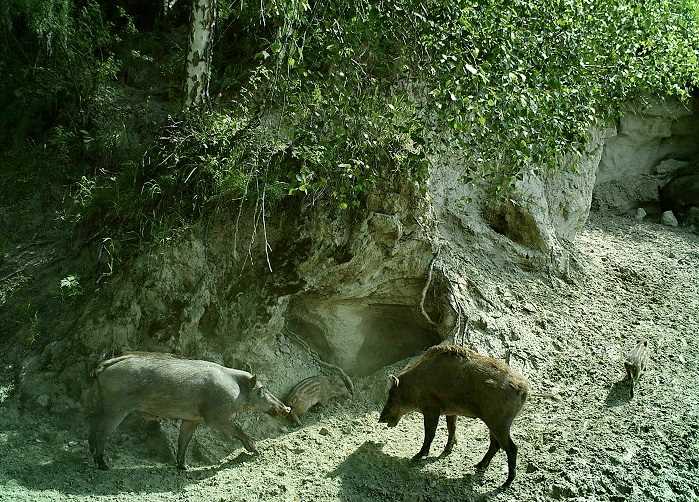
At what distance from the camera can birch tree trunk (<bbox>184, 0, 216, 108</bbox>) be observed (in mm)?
7379

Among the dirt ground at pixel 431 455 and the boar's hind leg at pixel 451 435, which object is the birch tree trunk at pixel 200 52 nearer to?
the dirt ground at pixel 431 455

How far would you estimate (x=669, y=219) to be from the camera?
1279 centimetres

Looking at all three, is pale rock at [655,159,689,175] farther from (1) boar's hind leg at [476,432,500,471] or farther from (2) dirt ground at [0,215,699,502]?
(1) boar's hind leg at [476,432,500,471]

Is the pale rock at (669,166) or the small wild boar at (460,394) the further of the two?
the pale rock at (669,166)

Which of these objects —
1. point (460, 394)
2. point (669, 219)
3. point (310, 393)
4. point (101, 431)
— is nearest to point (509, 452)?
point (460, 394)

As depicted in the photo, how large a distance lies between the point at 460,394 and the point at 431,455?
0.71 m

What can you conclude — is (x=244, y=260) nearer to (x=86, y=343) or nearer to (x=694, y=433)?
(x=86, y=343)

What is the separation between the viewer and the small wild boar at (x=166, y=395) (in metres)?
5.88

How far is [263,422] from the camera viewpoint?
695 centimetres

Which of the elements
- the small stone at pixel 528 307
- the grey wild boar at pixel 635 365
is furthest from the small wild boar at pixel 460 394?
the small stone at pixel 528 307

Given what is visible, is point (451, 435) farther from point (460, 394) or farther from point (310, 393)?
point (310, 393)

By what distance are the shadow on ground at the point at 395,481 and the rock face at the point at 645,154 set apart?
9.14 m

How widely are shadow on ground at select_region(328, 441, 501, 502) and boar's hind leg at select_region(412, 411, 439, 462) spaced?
3.2 inches

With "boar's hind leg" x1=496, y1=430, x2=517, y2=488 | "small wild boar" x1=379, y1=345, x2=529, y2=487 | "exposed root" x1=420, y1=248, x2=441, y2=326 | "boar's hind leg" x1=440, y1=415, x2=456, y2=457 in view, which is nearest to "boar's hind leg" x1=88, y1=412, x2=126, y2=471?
"small wild boar" x1=379, y1=345, x2=529, y2=487
